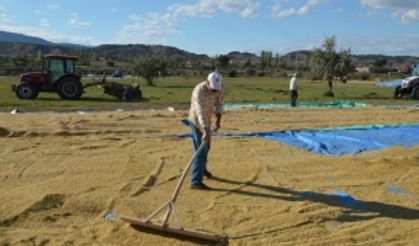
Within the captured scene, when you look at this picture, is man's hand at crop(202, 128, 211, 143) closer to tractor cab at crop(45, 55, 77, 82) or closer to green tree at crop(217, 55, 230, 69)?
green tree at crop(217, 55, 230, 69)

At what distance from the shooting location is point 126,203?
6953mm

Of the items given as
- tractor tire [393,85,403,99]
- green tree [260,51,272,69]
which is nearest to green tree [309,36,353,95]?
tractor tire [393,85,403,99]

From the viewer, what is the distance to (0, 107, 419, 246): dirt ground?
6.04 metres

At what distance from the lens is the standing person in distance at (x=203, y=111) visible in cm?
739

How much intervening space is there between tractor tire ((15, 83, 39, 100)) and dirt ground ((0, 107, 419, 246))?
11.9m

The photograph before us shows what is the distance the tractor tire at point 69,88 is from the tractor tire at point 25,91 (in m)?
1.07

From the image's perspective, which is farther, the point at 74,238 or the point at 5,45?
the point at 5,45

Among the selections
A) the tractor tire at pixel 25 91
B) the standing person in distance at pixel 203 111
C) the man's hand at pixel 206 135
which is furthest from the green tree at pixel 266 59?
the man's hand at pixel 206 135

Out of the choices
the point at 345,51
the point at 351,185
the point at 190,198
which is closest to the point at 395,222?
the point at 351,185

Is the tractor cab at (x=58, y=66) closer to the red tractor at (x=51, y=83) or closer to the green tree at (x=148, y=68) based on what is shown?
the red tractor at (x=51, y=83)

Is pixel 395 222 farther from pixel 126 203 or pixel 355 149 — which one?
pixel 355 149

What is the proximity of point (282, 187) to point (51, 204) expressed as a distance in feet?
10.3

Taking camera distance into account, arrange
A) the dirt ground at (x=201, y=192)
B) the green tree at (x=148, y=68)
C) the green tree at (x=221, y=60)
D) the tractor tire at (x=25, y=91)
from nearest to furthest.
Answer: the dirt ground at (x=201, y=192)
the green tree at (x=221, y=60)
the tractor tire at (x=25, y=91)
the green tree at (x=148, y=68)

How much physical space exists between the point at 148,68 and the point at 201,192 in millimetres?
36969
